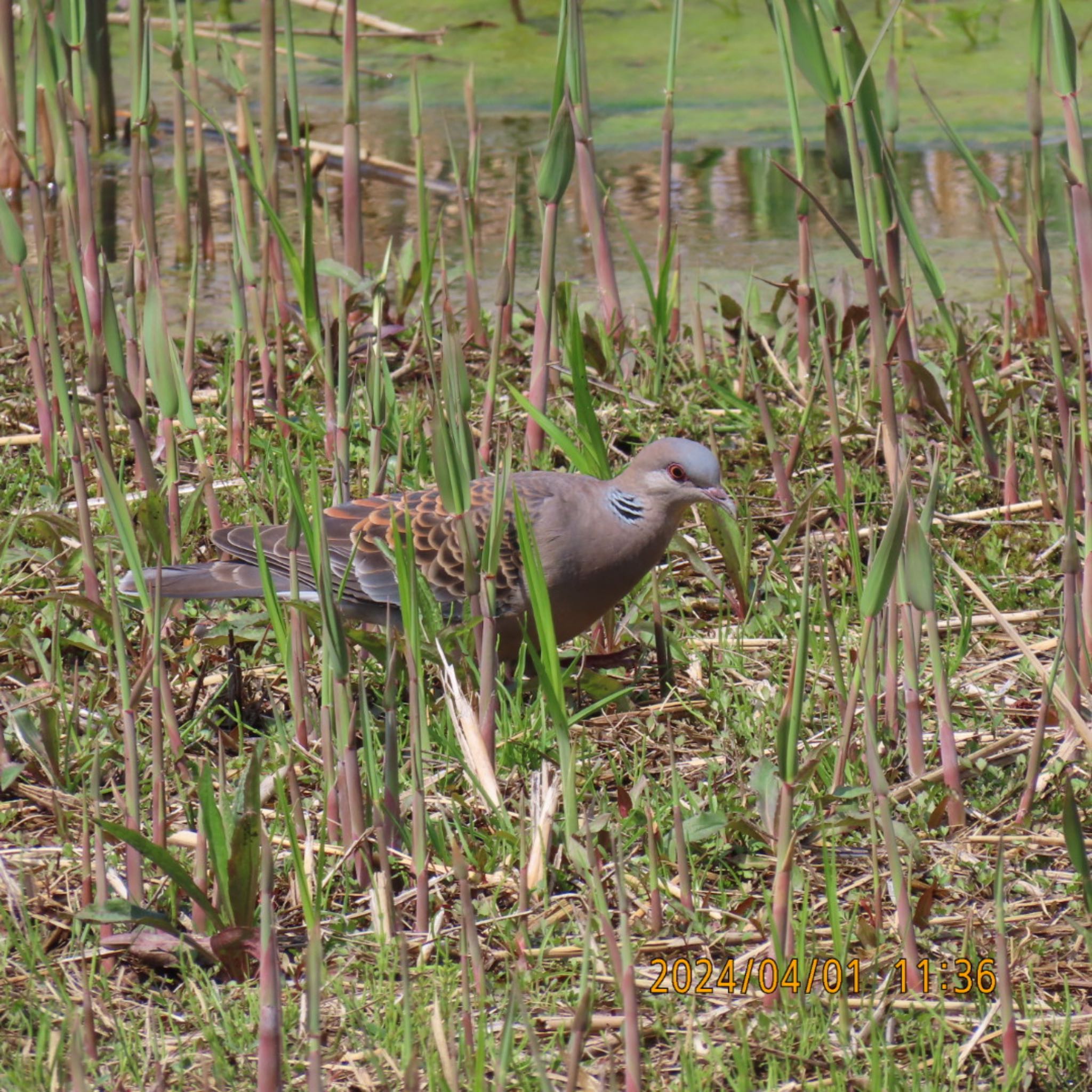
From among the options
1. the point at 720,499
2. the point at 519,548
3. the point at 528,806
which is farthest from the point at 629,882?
the point at 720,499

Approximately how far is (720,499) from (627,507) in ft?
0.77

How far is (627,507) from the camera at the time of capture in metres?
3.21

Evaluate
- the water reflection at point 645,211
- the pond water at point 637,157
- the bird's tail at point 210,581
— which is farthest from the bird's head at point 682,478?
the water reflection at point 645,211

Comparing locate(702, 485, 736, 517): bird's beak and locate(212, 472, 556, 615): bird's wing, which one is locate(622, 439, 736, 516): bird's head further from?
locate(212, 472, 556, 615): bird's wing

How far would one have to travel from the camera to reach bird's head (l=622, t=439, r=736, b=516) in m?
3.27

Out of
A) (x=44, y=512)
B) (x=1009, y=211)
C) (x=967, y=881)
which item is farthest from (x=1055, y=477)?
(x=1009, y=211)

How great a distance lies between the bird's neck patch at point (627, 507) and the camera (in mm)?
3197

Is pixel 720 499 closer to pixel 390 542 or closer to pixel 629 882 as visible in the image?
pixel 390 542

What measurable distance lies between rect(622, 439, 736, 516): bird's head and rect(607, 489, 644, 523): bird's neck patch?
1.8 inches

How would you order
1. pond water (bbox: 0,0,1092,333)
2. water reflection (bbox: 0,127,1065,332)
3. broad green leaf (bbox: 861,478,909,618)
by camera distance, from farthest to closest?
pond water (bbox: 0,0,1092,333)
water reflection (bbox: 0,127,1065,332)
broad green leaf (bbox: 861,478,909,618)

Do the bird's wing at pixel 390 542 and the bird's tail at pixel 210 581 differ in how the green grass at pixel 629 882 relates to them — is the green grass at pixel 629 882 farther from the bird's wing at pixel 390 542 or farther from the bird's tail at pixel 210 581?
the bird's wing at pixel 390 542

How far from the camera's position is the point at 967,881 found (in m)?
2.33
